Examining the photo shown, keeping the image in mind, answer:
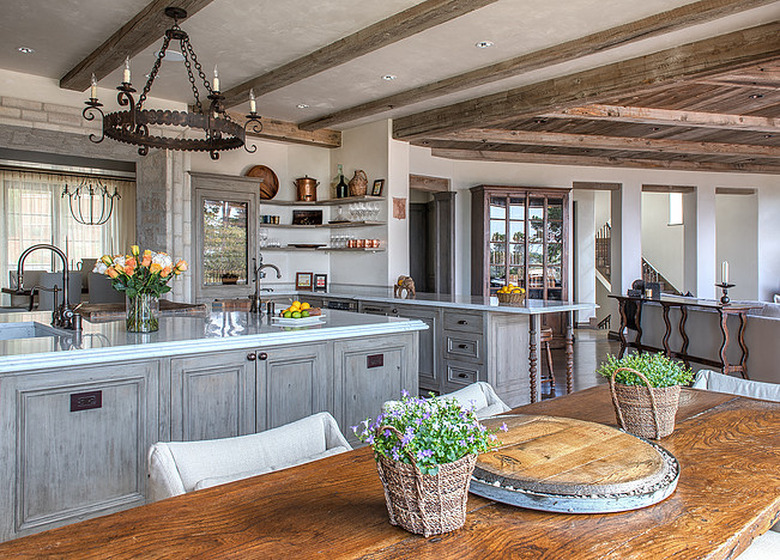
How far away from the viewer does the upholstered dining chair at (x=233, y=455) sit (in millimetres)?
1417

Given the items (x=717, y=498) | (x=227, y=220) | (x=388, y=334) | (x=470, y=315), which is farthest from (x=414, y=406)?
(x=227, y=220)

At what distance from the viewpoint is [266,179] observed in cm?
718

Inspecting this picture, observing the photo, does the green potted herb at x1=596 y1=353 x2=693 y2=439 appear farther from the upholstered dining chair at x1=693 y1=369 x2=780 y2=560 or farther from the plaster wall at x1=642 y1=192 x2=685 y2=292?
the plaster wall at x1=642 y1=192 x2=685 y2=292

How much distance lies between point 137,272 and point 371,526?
2396mm

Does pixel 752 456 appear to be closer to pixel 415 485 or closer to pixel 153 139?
pixel 415 485

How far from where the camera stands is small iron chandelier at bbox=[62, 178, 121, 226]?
9.99 metres

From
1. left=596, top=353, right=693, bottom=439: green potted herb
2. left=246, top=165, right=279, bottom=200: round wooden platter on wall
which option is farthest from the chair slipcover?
left=246, top=165, right=279, bottom=200: round wooden platter on wall

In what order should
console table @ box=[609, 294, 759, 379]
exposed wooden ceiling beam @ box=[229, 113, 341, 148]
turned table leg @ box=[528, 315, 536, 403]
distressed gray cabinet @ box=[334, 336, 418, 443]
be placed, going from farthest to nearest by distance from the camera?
exposed wooden ceiling beam @ box=[229, 113, 341, 148]
console table @ box=[609, 294, 759, 379]
turned table leg @ box=[528, 315, 536, 403]
distressed gray cabinet @ box=[334, 336, 418, 443]

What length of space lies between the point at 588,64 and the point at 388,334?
2918mm

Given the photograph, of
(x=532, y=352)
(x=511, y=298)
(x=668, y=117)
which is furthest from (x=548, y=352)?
(x=668, y=117)

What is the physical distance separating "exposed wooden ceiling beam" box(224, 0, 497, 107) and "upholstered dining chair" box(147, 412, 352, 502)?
270 cm

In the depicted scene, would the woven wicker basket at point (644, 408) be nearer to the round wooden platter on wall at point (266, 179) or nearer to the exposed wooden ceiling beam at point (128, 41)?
the exposed wooden ceiling beam at point (128, 41)

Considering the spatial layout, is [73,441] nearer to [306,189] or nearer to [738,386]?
[738,386]

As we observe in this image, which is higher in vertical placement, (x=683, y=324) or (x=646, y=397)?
(x=646, y=397)
